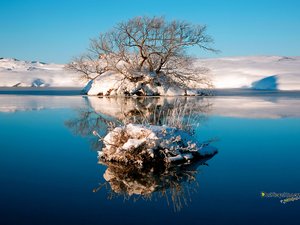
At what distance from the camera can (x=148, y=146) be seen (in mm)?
5734

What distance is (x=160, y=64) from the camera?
24594 millimetres

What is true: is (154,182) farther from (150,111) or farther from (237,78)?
(237,78)

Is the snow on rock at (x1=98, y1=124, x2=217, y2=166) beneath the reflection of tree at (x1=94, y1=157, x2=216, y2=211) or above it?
above

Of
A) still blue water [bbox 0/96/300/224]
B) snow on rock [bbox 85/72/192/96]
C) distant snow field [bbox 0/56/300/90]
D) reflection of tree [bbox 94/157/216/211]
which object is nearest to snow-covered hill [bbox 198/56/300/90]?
distant snow field [bbox 0/56/300/90]

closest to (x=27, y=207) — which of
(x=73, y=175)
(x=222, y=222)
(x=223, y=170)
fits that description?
(x=73, y=175)

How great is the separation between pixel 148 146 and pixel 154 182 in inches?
43.3

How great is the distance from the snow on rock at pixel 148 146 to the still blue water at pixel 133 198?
316 mm

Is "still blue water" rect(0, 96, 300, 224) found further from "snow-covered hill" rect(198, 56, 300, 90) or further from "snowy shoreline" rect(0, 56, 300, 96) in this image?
"snow-covered hill" rect(198, 56, 300, 90)

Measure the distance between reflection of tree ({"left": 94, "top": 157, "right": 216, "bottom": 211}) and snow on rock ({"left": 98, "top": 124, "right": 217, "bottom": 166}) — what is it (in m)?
0.19

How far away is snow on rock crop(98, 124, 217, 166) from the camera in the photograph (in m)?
5.66

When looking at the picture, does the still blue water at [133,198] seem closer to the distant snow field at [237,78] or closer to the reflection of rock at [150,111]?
the reflection of rock at [150,111]

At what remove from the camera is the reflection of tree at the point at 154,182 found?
4.15 m

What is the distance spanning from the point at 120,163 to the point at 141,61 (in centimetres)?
1950

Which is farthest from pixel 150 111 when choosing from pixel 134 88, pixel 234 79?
pixel 234 79
